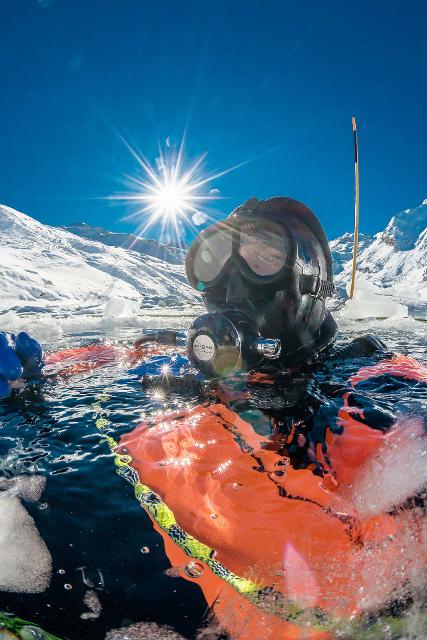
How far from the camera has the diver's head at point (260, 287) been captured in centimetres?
242

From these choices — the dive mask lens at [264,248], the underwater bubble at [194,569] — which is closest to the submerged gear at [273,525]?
the underwater bubble at [194,569]

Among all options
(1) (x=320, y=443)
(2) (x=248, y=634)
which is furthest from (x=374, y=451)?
(2) (x=248, y=634)

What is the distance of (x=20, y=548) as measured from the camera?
122cm

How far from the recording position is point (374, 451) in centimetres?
158

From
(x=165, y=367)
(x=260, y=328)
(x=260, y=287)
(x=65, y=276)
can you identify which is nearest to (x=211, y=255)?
(x=260, y=287)

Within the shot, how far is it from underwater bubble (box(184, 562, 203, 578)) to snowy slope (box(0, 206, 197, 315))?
47.6m

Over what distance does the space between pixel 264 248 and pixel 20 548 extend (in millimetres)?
2462

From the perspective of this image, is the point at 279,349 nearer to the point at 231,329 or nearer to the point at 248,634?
the point at 231,329

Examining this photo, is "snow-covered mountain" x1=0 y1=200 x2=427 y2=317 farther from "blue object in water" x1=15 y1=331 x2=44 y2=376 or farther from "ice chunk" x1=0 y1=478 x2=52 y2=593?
"ice chunk" x1=0 y1=478 x2=52 y2=593

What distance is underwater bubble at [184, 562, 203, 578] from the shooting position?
1.16 metres

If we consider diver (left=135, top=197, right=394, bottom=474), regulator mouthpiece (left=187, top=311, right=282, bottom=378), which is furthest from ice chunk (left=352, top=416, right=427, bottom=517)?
regulator mouthpiece (left=187, top=311, right=282, bottom=378)

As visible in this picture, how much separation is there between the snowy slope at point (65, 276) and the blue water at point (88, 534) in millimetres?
46483

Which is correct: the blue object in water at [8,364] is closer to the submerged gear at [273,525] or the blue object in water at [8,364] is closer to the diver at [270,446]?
the diver at [270,446]

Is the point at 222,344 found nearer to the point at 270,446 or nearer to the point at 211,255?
the point at 270,446
